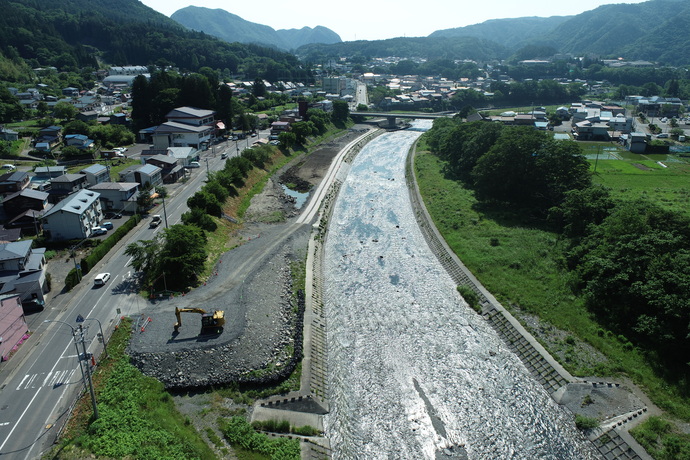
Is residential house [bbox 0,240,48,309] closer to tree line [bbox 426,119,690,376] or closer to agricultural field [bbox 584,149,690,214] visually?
tree line [bbox 426,119,690,376]

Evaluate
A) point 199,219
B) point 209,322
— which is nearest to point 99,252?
point 199,219

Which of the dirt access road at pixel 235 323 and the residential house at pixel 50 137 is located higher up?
the residential house at pixel 50 137

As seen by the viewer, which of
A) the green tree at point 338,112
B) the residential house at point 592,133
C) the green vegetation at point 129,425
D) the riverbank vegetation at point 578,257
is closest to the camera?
the green vegetation at point 129,425

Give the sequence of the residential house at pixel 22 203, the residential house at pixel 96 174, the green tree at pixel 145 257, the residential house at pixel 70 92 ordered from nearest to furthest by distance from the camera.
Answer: the green tree at pixel 145 257
the residential house at pixel 22 203
the residential house at pixel 96 174
the residential house at pixel 70 92

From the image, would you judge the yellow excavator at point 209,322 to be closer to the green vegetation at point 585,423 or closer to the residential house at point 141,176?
the green vegetation at point 585,423

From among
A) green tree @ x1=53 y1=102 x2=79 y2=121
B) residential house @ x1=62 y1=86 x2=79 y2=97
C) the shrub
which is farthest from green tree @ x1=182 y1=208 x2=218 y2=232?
residential house @ x1=62 y1=86 x2=79 y2=97

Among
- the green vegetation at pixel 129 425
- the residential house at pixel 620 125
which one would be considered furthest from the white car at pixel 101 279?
the residential house at pixel 620 125
